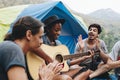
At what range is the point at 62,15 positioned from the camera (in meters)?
5.13

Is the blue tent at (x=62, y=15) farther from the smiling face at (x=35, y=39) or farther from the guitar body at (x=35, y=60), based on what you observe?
the smiling face at (x=35, y=39)

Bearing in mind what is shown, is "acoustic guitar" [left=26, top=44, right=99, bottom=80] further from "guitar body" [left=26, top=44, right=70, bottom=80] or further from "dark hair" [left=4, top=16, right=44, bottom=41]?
"dark hair" [left=4, top=16, right=44, bottom=41]

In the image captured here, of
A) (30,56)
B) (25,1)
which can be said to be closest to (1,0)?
(25,1)

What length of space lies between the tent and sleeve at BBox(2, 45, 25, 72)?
107 inches

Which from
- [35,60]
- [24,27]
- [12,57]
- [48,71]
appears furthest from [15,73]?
[35,60]

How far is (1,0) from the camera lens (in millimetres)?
33406

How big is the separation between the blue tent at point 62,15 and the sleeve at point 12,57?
272 centimetres

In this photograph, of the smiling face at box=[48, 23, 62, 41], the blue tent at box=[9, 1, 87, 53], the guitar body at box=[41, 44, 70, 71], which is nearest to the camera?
the guitar body at box=[41, 44, 70, 71]

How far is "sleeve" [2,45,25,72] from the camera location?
5.69ft

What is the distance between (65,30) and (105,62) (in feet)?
5.27

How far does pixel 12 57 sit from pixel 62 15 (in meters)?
3.43

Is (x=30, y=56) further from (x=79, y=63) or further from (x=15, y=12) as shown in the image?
(x=15, y=12)

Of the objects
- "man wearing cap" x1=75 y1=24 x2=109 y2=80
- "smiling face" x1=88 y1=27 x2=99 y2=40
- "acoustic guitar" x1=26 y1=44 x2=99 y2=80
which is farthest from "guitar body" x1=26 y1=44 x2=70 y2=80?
"smiling face" x1=88 y1=27 x2=99 y2=40

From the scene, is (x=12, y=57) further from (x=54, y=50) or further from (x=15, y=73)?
(x=54, y=50)
